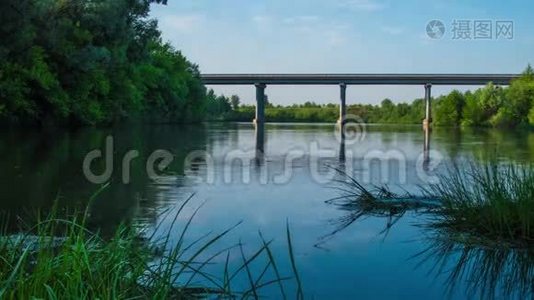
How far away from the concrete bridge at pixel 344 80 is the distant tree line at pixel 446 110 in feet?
16.1

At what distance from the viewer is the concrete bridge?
88.2m

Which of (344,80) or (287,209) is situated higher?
(344,80)

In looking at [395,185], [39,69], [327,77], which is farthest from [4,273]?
[327,77]

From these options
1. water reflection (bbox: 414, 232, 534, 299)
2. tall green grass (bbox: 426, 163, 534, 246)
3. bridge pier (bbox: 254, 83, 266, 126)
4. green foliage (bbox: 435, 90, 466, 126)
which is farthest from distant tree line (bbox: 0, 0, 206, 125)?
green foliage (bbox: 435, 90, 466, 126)

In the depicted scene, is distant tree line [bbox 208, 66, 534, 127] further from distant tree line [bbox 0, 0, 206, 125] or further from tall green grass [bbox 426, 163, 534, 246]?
tall green grass [bbox 426, 163, 534, 246]

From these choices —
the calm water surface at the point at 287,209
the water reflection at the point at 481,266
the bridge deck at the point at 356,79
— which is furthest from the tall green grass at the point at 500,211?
the bridge deck at the point at 356,79

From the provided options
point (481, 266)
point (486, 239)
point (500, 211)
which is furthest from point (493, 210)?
point (481, 266)

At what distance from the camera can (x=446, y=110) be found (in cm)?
11819

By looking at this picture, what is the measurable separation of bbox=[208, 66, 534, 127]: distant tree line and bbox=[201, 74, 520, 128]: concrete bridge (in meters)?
4.90

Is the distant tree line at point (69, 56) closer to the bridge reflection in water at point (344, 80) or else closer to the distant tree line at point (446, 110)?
the bridge reflection in water at point (344, 80)

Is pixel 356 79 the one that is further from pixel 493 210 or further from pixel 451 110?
pixel 493 210

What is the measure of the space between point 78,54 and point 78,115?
7.02 m

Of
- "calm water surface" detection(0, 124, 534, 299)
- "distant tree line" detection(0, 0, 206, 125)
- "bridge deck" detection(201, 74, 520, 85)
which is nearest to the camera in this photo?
"calm water surface" detection(0, 124, 534, 299)

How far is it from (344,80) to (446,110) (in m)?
36.4
